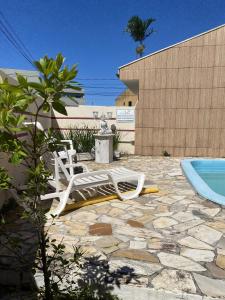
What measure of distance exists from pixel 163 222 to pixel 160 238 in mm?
562

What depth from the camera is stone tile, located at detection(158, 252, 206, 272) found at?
8.84 feet

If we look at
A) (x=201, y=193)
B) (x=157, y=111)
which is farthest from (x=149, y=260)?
(x=157, y=111)

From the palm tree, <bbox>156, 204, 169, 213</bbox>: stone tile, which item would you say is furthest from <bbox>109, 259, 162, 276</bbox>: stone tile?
the palm tree

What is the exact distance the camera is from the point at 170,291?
2338mm

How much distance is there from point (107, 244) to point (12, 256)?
103 centimetres

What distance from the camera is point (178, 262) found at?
2.80 meters

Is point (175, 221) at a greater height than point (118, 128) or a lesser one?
lesser

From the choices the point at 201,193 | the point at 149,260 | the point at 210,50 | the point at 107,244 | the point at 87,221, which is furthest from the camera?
the point at 210,50

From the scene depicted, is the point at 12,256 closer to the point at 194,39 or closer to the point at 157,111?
the point at 157,111

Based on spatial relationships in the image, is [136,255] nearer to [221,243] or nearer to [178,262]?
[178,262]

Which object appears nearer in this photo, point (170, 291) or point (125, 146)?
point (170, 291)

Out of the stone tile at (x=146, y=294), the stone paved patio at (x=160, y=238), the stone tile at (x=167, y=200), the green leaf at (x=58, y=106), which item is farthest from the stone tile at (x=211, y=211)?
the green leaf at (x=58, y=106)

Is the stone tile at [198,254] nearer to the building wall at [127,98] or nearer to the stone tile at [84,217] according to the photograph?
the stone tile at [84,217]

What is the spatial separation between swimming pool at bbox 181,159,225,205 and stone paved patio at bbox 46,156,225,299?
0.20m
